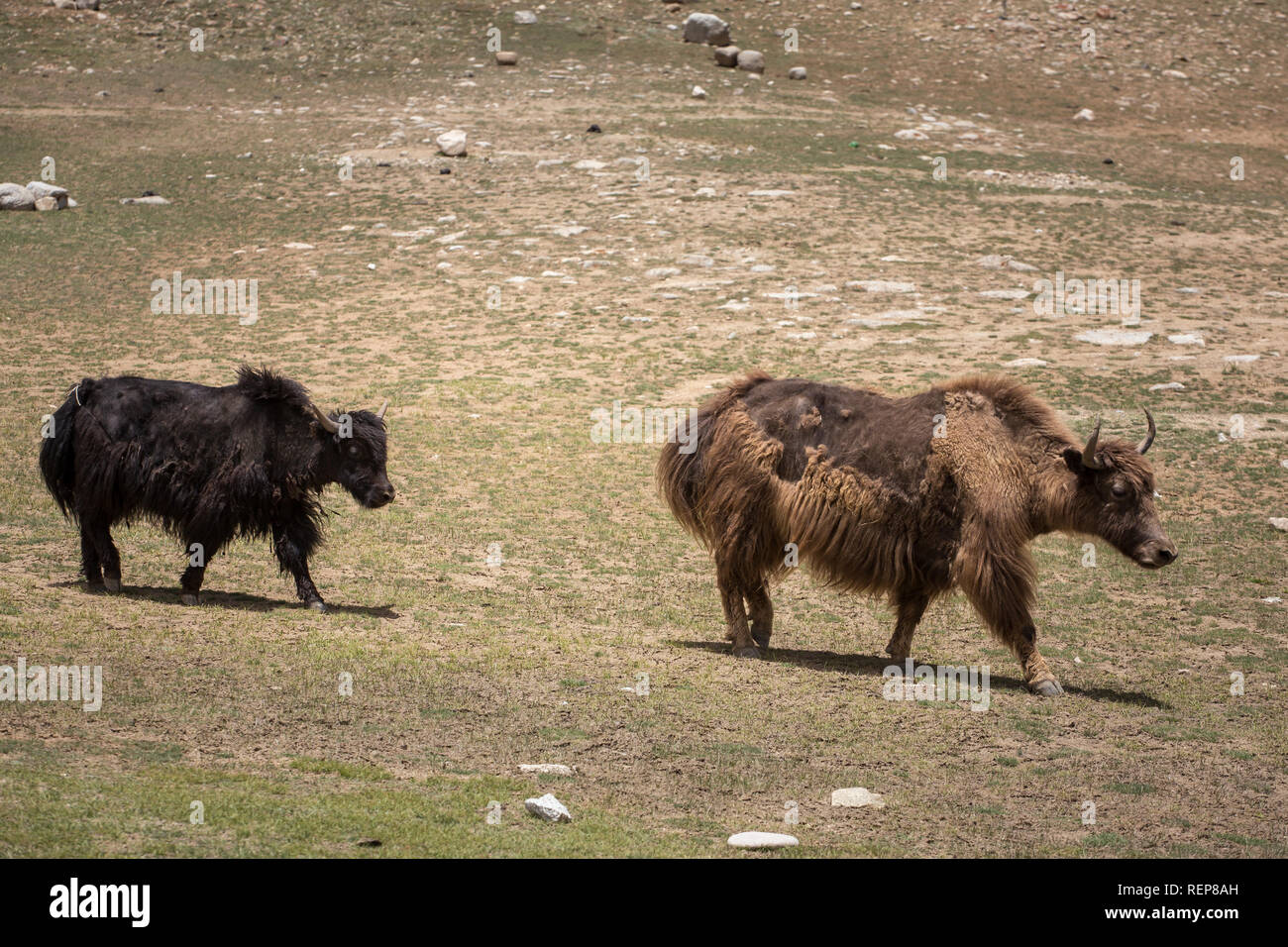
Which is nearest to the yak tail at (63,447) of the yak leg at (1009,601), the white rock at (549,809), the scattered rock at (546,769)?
the scattered rock at (546,769)

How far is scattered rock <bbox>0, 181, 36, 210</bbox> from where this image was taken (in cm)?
2352

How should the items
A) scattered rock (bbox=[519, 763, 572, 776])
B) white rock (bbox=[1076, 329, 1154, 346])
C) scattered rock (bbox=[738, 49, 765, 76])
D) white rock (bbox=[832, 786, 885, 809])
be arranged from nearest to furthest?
1. white rock (bbox=[832, 786, 885, 809])
2. scattered rock (bbox=[519, 763, 572, 776])
3. white rock (bbox=[1076, 329, 1154, 346])
4. scattered rock (bbox=[738, 49, 765, 76])

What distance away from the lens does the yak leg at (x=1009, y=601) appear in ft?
30.9

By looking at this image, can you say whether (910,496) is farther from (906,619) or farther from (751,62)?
(751,62)

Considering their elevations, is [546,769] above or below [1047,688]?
above

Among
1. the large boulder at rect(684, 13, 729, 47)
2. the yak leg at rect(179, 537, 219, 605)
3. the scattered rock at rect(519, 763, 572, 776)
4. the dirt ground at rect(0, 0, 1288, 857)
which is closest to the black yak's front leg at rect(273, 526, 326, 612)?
the dirt ground at rect(0, 0, 1288, 857)

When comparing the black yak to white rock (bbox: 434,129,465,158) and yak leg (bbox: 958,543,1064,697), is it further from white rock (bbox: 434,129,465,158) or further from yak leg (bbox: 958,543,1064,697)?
white rock (bbox: 434,129,465,158)

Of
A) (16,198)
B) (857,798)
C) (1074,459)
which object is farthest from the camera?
(16,198)

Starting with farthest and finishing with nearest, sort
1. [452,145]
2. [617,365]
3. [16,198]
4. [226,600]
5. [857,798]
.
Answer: [452,145] < [16,198] < [617,365] < [226,600] < [857,798]

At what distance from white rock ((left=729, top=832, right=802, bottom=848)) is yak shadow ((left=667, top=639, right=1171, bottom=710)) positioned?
3.21m

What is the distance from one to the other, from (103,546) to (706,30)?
80.4 ft

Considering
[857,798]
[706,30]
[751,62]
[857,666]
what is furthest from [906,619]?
[706,30]

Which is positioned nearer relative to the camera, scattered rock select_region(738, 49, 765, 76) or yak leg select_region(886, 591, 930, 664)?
yak leg select_region(886, 591, 930, 664)

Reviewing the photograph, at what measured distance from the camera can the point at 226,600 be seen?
A: 10203 millimetres
